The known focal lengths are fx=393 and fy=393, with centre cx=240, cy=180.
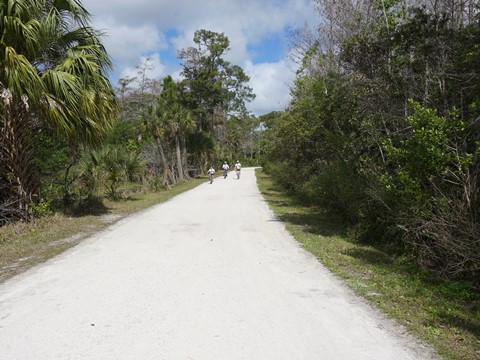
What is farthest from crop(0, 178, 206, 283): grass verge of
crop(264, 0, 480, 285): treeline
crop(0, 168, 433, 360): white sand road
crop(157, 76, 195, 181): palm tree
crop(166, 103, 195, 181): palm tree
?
crop(166, 103, 195, 181): palm tree

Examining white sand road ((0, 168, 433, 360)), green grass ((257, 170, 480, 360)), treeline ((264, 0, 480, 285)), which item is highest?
treeline ((264, 0, 480, 285))

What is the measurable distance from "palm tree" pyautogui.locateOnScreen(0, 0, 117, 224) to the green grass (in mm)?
6635

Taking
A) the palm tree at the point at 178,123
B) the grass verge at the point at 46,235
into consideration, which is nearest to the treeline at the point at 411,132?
the grass verge at the point at 46,235

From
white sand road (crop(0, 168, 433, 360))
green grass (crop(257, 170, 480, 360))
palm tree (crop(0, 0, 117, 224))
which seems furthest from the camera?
palm tree (crop(0, 0, 117, 224))

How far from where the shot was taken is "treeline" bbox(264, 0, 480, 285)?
20.5 feet

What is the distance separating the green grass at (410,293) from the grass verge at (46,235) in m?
5.28

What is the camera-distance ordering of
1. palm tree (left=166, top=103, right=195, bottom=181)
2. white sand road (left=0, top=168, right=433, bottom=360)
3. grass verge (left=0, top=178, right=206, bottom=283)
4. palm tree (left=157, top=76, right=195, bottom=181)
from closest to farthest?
white sand road (left=0, top=168, right=433, bottom=360), grass verge (left=0, top=178, right=206, bottom=283), palm tree (left=157, top=76, right=195, bottom=181), palm tree (left=166, top=103, right=195, bottom=181)

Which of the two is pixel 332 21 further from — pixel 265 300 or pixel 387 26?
pixel 265 300

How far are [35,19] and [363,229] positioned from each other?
32.3ft

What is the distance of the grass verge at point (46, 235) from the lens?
718 cm

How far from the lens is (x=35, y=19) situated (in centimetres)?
990

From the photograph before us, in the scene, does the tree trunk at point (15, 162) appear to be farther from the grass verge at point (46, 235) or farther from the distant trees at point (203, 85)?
the distant trees at point (203, 85)

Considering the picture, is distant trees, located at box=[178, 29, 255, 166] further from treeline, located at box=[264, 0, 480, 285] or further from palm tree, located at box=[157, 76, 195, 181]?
treeline, located at box=[264, 0, 480, 285]

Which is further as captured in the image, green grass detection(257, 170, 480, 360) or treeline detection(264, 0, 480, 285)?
treeline detection(264, 0, 480, 285)
